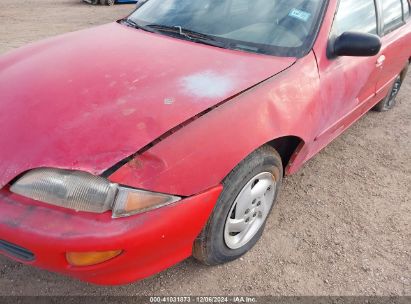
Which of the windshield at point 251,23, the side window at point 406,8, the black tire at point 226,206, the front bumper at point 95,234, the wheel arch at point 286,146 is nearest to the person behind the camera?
the front bumper at point 95,234

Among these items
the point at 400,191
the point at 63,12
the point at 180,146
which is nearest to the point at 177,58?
the point at 180,146

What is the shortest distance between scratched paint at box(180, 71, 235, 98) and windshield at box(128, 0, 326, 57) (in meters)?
0.40

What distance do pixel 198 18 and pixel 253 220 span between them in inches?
55.0

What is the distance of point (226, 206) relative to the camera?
6.04 feet

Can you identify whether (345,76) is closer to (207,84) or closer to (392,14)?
(207,84)

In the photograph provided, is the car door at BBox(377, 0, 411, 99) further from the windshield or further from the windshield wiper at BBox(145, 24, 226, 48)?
the windshield wiper at BBox(145, 24, 226, 48)

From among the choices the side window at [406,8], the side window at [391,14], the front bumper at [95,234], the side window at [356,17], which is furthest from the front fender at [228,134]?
the side window at [406,8]

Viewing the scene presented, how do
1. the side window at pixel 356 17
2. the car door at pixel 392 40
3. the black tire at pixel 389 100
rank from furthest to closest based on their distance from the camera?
the black tire at pixel 389 100
the car door at pixel 392 40
the side window at pixel 356 17

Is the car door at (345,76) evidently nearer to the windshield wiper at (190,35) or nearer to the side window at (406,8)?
the windshield wiper at (190,35)

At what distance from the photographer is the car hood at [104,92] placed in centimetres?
155

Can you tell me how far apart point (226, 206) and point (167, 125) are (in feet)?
1.68

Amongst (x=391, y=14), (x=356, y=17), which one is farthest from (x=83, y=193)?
(x=391, y=14)

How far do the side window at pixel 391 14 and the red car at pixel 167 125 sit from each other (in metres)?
0.31

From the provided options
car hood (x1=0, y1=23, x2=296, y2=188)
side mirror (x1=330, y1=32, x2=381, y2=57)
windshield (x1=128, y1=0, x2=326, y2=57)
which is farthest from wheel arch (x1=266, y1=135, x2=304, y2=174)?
side mirror (x1=330, y1=32, x2=381, y2=57)
